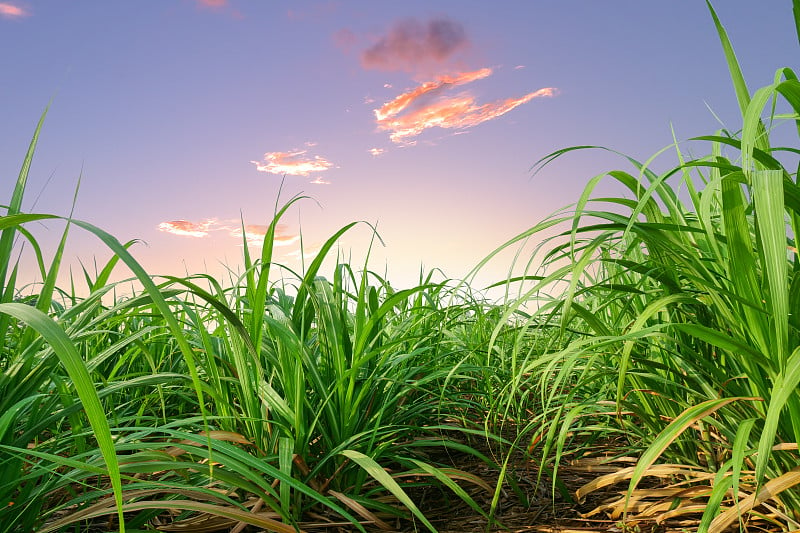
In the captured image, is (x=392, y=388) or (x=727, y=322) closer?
(x=727, y=322)

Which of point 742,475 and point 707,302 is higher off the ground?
point 707,302

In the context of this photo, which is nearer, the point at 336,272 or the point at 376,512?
the point at 376,512

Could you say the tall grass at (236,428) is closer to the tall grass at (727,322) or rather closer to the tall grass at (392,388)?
the tall grass at (392,388)

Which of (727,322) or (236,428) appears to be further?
(236,428)

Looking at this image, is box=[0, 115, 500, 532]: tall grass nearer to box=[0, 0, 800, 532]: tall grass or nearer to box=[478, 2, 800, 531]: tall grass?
box=[0, 0, 800, 532]: tall grass

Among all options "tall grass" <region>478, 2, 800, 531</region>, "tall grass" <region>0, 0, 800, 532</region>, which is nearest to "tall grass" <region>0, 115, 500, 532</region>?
"tall grass" <region>0, 0, 800, 532</region>

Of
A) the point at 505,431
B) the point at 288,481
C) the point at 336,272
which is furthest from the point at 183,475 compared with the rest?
the point at 505,431

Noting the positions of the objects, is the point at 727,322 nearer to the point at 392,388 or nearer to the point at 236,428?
the point at 392,388

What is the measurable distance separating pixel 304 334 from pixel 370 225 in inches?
14.3

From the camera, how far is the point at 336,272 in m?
1.75

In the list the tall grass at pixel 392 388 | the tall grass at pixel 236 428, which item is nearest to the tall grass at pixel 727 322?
the tall grass at pixel 392 388

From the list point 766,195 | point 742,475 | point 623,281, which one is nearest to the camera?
point 766,195

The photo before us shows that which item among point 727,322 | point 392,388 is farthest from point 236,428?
point 727,322

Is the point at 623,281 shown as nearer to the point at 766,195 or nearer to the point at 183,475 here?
the point at 766,195
